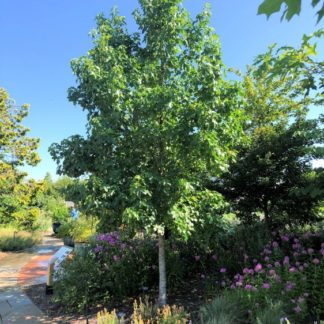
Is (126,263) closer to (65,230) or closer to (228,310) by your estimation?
(228,310)

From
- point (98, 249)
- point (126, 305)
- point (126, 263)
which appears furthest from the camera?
point (98, 249)

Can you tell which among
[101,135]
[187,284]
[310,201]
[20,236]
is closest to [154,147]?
[101,135]

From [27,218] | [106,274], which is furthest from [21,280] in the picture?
[27,218]

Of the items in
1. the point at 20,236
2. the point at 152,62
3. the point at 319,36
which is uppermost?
the point at 152,62

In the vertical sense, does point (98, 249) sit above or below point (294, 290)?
above

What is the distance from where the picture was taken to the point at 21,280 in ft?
26.0

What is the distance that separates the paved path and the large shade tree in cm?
234

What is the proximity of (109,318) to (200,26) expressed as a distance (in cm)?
393

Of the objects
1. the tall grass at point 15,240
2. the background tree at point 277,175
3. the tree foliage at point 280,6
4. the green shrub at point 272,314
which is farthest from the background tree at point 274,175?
the tall grass at point 15,240

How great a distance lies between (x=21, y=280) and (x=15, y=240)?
5.81 meters

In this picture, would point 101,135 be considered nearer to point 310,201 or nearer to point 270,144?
point 270,144

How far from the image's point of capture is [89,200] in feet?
12.1

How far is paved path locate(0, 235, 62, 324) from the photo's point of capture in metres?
5.17

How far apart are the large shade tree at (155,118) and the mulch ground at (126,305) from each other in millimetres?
526
